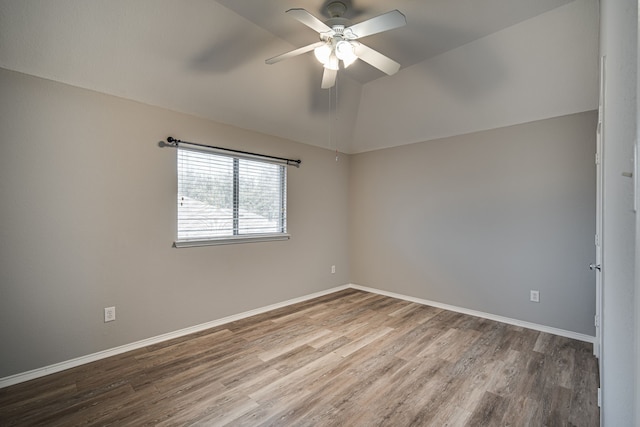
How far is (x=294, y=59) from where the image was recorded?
3074 millimetres

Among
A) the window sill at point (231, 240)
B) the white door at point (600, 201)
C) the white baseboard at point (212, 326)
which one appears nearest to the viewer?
the white door at point (600, 201)

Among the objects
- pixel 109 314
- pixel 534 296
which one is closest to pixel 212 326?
pixel 109 314

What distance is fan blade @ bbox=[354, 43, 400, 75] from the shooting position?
2.21 metres

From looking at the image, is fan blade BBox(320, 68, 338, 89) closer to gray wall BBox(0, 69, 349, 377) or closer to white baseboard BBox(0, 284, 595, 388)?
gray wall BBox(0, 69, 349, 377)

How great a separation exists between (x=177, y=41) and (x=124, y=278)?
2123mm

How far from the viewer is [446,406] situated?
1.95m

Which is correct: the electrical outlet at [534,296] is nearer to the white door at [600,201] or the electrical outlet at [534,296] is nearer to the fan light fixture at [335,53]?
the white door at [600,201]

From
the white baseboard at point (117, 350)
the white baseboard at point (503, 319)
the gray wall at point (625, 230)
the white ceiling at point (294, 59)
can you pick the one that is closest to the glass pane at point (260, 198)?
the white ceiling at point (294, 59)

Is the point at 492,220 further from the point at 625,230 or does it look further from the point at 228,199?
the point at 228,199

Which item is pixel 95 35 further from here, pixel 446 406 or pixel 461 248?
pixel 461 248

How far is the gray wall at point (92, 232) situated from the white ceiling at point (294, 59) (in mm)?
231

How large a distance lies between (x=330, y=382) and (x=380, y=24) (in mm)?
2503

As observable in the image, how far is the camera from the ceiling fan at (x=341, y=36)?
6.07 feet

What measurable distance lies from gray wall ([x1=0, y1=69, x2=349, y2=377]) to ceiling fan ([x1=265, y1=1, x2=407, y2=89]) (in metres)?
1.56
